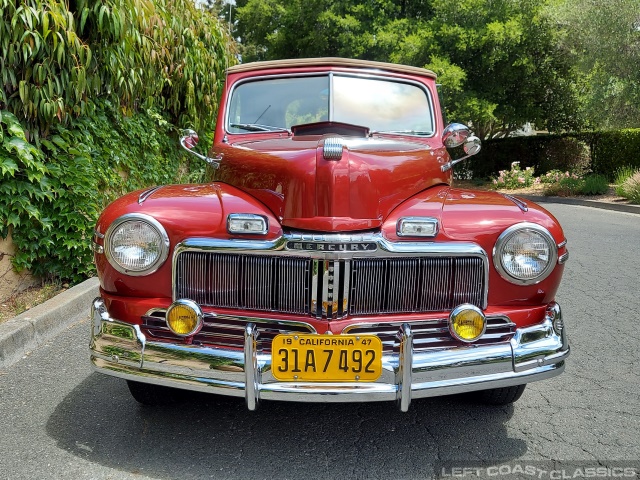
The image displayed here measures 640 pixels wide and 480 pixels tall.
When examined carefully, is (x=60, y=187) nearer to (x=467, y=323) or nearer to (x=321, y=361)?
(x=321, y=361)

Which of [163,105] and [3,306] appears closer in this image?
[3,306]

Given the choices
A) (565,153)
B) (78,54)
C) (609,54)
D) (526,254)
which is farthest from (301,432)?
(565,153)

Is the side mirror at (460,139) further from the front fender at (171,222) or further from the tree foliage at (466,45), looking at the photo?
the tree foliage at (466,45)

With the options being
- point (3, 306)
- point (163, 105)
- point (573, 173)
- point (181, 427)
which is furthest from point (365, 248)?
point (573, 173)

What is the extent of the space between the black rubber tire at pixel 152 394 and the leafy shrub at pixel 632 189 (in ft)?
39.2

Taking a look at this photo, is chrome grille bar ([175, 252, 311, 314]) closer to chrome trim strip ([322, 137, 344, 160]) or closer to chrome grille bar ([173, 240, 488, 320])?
chrome grille bar ([173, 240, 488, 320])

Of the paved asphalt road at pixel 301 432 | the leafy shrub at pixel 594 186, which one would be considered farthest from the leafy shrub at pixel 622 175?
the paved asphalt road at pixel 301 432

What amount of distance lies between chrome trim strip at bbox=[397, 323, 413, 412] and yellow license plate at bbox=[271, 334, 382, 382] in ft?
0.27

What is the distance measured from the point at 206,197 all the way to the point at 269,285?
1.79 ft

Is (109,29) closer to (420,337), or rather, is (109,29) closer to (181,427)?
A: (181,427)

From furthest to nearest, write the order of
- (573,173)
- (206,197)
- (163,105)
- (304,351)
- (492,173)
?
(492,173), (573,173), (163,105), (206,197), (304,351)

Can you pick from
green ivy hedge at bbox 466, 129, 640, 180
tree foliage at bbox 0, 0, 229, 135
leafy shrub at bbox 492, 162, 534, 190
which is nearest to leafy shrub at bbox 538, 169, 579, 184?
leafy shrub at bbox 492, 162, 534, 190

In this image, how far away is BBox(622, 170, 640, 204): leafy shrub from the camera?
40.2 feet

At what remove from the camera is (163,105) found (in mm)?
7098
